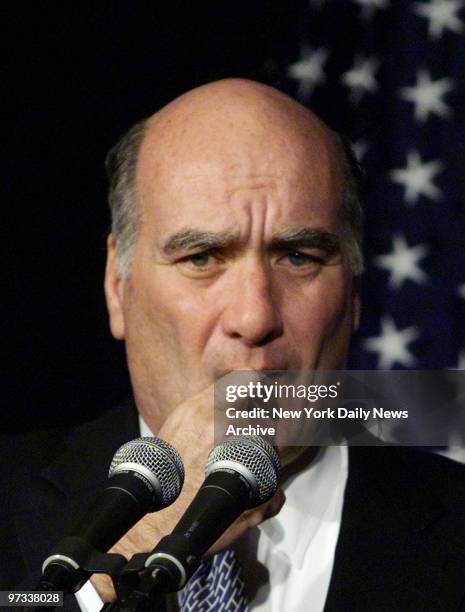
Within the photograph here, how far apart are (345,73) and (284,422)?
4.72 ft

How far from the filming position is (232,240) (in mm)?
1958

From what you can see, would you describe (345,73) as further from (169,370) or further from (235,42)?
(169,370)

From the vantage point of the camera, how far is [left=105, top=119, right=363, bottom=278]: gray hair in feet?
7.07

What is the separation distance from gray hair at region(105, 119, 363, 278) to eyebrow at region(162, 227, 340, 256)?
128mm

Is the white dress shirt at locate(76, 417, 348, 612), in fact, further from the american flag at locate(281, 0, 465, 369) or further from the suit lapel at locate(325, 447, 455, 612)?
the american flag at locate(281, 0, 465, 369)

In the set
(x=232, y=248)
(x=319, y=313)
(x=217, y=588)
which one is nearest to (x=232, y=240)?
(x=232, y=248)

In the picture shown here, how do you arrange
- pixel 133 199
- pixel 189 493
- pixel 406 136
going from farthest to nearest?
1. pixel 406 136
2. pixel 133 199
3. pixel 189 493

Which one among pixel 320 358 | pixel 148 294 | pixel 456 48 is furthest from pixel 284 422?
pixel 456 48

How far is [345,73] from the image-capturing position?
2.90m

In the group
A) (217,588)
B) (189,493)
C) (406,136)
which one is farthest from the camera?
(406,136)

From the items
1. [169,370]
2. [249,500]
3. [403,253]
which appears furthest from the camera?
[403,253]

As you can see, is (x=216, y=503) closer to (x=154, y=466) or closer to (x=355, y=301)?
(x=154, y=466)

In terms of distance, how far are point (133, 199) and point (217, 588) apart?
2.97ft

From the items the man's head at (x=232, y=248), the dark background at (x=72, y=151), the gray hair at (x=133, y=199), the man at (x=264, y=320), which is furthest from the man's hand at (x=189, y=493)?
the dark background at (x=72, y=151)
